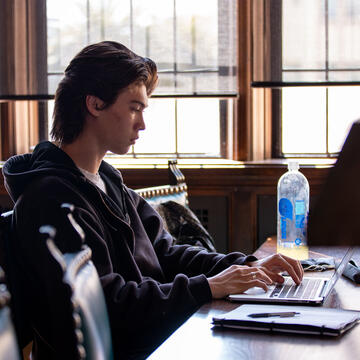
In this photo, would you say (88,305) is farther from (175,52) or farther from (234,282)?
(175,52)

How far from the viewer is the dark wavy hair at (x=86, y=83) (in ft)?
6.67

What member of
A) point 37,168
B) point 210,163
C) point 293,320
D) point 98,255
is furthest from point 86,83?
A: point 210,163

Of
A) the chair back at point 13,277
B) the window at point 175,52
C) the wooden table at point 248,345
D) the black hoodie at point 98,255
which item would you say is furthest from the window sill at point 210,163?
the wooden table at point 248,345

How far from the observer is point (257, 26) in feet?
11.2

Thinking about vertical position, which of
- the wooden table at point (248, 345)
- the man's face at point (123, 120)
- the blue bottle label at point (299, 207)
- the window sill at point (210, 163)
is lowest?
the wooden table at point (248, 345)

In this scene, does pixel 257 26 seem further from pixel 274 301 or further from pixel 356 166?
pixel 356 166

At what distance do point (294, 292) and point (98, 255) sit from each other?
1.68ft

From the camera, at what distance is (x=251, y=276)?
1781mm

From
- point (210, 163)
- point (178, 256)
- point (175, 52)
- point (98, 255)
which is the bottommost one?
point (178, 256)

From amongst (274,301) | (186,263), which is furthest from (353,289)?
(186,263)

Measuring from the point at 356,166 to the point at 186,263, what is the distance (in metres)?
1.36

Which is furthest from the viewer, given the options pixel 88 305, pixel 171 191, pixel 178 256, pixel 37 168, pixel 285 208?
pixel 171 191

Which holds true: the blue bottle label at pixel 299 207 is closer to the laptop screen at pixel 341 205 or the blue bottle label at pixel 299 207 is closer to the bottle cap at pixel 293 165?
the bottle cap at pixel 293 165

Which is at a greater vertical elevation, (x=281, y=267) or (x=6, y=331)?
(x=6, y=331)
